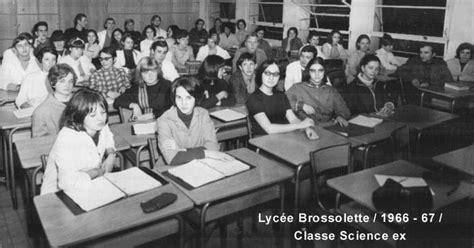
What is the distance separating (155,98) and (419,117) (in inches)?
92.6

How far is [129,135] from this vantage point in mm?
3285

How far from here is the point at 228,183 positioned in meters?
2.34

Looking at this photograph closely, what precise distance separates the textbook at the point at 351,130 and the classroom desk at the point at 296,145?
2.6 inches

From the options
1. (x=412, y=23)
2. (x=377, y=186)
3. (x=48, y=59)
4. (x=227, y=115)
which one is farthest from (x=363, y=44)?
(x=377, y=186)

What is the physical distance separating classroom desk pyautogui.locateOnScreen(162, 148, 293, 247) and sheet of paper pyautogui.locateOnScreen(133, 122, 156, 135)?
84cm

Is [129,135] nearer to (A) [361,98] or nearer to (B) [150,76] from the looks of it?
(B) [150,76]

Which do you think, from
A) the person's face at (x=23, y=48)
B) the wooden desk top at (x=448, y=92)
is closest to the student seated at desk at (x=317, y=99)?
the wooden desk top at (x=448, y=92)

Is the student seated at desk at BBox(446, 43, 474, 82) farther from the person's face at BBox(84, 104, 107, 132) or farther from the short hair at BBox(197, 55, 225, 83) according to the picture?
the person's face at BBox(84, 104, 107, 132)

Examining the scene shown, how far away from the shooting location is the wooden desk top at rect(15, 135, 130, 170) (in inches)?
108

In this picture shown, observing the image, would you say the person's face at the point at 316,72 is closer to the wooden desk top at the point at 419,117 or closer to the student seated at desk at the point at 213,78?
the wooden desk top at the point at 419,117

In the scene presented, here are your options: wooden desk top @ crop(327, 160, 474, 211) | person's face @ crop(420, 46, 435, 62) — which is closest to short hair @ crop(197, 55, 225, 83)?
wooden desk top @ crop(327, 160, 474, 211)

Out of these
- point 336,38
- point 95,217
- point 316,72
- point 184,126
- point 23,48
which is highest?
point 336,38

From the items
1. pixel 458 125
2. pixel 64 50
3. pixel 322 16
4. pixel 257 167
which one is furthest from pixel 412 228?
pixel 322 16

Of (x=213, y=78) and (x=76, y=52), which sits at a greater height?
(x=76, y=52)
